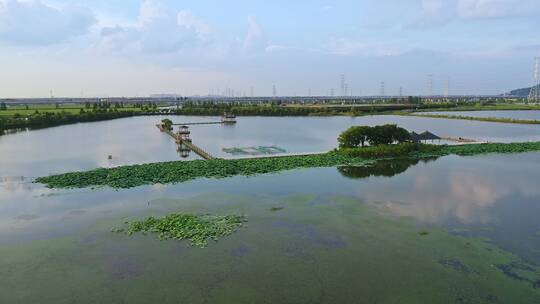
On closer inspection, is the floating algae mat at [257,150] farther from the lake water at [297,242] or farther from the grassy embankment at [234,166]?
the lake water at [297,242]

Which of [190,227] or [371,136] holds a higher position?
[371,136]

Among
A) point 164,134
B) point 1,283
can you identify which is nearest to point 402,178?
point 1,283

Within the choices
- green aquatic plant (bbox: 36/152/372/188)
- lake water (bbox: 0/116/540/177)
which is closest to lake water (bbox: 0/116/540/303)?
green aquatic plant (bbox: 36/152/372/188)

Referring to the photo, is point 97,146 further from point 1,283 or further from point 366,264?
point 366,264

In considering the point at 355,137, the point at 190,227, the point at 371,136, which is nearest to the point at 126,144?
the point at 355,137

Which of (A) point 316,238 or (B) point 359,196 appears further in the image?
(B) point 359,196

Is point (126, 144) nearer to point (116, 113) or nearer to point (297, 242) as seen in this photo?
point (297, 242)
